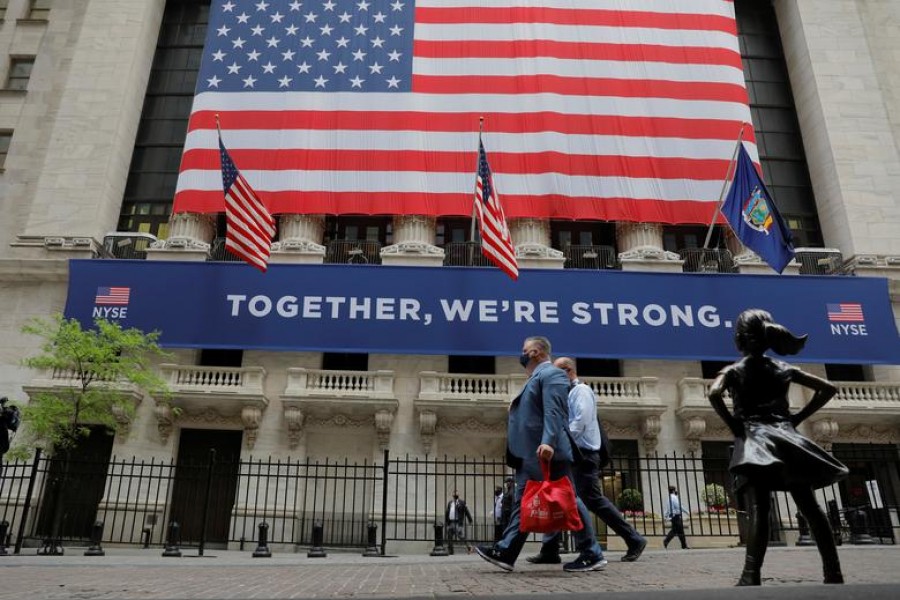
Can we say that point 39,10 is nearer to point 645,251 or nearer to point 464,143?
point 464,143

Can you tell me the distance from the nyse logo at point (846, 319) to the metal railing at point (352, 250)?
16.1m

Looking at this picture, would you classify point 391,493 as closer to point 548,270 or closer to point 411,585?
point 548,270

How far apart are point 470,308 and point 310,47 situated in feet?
41.6

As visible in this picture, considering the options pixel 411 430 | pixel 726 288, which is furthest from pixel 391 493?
pixel 726 288

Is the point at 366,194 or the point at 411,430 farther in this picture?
the point at 366,194

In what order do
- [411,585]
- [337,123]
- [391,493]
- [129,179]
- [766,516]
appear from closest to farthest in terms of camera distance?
[766,516], [411,585], [391,493], [337,123], [129,179]

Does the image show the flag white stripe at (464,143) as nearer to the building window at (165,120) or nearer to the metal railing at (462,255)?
the metal railing at (462,255)

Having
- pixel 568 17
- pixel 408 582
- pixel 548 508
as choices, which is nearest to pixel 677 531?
pixel 548 508

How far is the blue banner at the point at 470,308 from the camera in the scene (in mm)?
21375

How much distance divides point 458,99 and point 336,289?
852 cm

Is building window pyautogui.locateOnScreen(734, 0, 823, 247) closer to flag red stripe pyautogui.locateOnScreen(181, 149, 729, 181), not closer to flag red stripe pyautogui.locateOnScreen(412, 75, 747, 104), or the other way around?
flag red stripe pyautogui.locateOnScreen(412, 75, 747, 104)

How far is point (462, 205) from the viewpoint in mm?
22578

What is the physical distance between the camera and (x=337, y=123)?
24.0m

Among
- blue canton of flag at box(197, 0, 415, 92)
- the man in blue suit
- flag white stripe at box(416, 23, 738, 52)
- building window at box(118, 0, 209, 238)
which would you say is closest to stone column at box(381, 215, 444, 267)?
blue canton of flag at box(197, 0, 415, 92)
